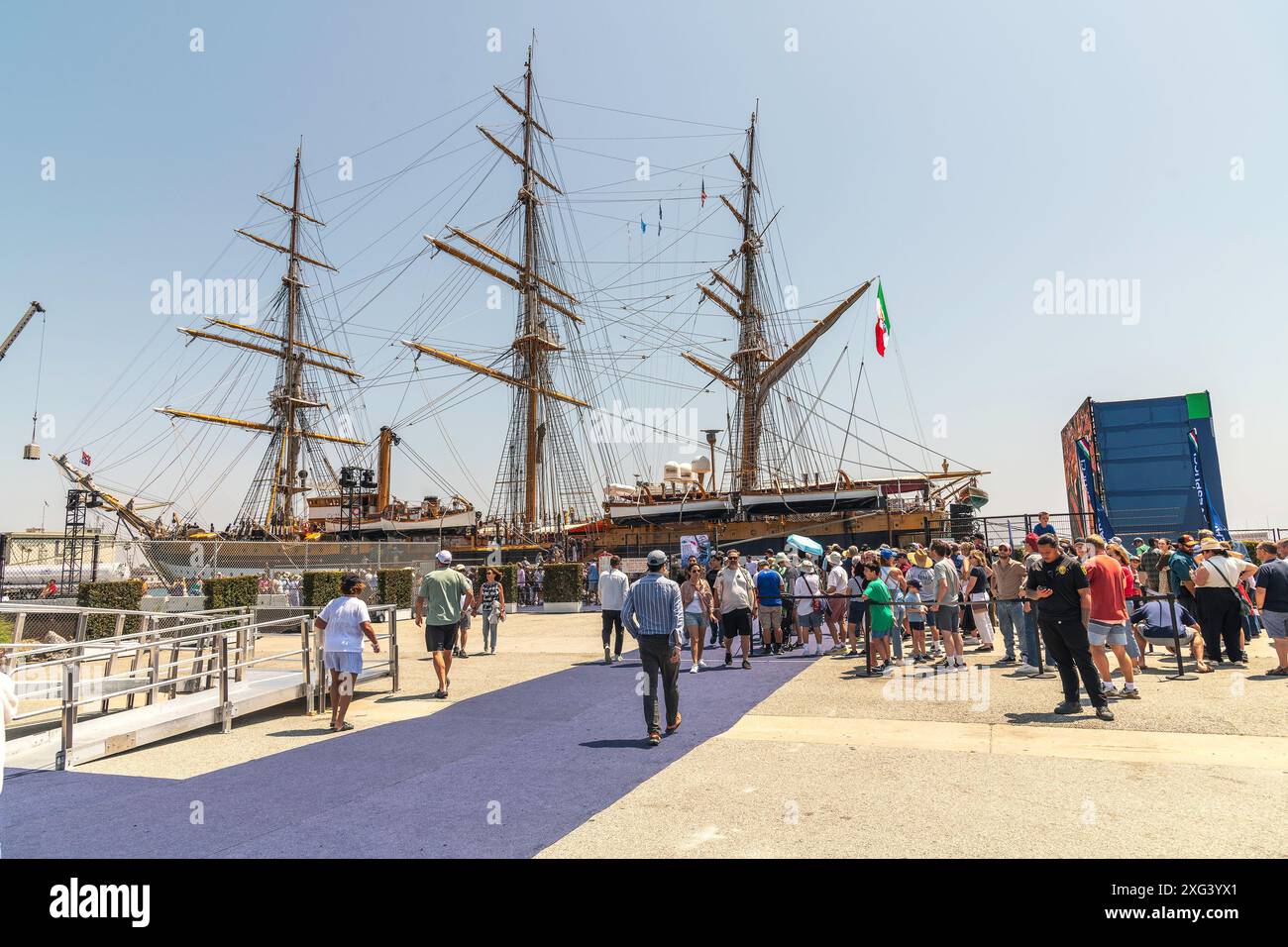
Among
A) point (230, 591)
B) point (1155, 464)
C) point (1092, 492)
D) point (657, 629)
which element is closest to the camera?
point (657, 629)

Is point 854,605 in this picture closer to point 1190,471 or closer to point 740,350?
point 1190,471

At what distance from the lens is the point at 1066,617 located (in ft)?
23.0

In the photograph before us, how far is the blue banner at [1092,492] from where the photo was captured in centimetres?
1792

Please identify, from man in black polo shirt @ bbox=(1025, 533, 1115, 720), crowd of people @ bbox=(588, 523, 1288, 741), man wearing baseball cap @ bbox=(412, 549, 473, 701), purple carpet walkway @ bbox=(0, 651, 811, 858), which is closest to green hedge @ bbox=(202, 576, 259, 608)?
man wearing baseball cap @ bbox=(412, 549, 473, 701)

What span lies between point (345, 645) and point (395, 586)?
1594cm

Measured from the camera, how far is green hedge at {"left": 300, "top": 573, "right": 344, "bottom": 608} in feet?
68.9

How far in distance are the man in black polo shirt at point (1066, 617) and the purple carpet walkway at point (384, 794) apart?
3301mm

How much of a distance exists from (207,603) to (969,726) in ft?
67.7

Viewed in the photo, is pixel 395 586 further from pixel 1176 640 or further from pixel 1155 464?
pixel 1155 464

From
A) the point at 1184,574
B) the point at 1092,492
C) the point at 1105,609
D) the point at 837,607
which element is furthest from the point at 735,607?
the point at 1092,492

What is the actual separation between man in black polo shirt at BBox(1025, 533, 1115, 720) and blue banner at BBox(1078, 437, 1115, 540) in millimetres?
12900

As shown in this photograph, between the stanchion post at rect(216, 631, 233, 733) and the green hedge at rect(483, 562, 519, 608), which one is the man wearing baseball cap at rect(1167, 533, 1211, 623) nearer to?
the stanchion post at rect(216, 631, 233, 733)
